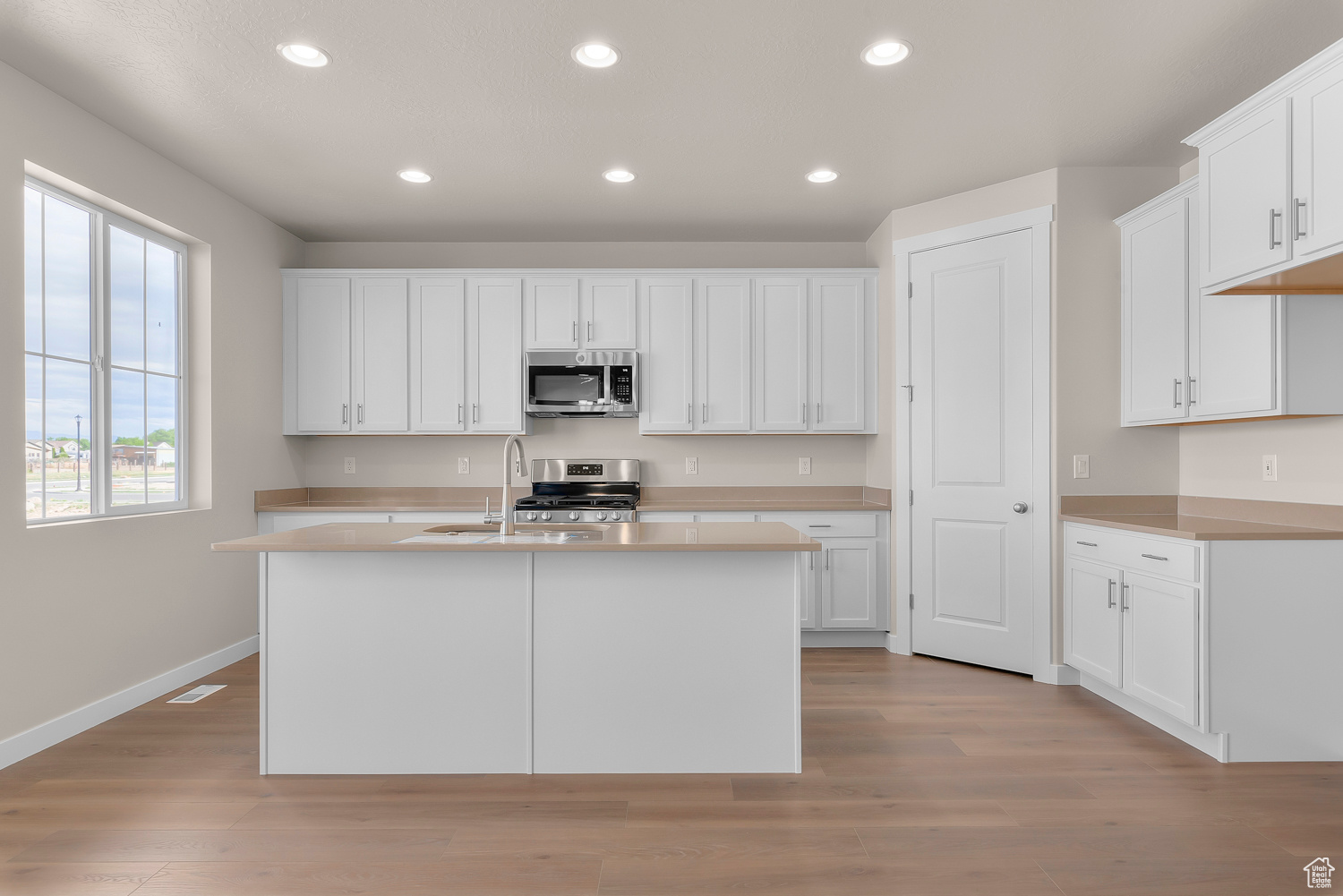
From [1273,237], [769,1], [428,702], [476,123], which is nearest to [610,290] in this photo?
[476,123]

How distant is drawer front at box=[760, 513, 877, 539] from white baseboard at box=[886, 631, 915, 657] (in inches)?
23.8

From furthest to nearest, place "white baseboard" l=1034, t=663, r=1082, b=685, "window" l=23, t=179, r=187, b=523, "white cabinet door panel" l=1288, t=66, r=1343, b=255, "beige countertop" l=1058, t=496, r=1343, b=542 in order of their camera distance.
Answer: "white baseboard" l=1034, t=663, r=1082, b=685 < "window" l=23, t=179, r=187, b=523 < "beige countertop" l=1058, t=496, r=1343, b=542 < "white cabinet door panel" l=1288, t=66, r=1343, b=255

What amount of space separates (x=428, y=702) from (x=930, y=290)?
3350 mm

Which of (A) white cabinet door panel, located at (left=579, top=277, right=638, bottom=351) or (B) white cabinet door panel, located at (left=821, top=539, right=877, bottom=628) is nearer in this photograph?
(B) white cabinet door panel, located at (left=821, top=539, right=877, bottom=628)

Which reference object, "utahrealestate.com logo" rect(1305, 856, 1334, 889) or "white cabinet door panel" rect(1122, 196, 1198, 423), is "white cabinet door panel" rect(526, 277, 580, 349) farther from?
"utahrealestate.com logo" rect(1305, 856, 1334, 889)

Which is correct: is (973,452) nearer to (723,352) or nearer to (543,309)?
(723,352)

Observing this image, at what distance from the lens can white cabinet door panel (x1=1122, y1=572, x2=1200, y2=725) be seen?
9.29 ft

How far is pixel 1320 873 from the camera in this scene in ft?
6.64


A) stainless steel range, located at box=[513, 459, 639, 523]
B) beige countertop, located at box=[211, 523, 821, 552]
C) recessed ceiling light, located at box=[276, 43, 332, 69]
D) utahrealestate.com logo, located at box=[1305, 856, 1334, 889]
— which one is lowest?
utahrealestate.com logo, located at box=[1305, 856, 1334, 889]

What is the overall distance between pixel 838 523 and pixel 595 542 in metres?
2.38

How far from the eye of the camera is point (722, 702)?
2.68 m

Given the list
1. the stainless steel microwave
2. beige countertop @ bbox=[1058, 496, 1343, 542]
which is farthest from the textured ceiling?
beige countertop @ bbox=[1058, 496, 1343, 542]

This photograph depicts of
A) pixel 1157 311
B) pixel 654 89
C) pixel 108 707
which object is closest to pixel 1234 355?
pixel 1157 311

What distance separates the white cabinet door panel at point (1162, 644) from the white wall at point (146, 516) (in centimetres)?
441
